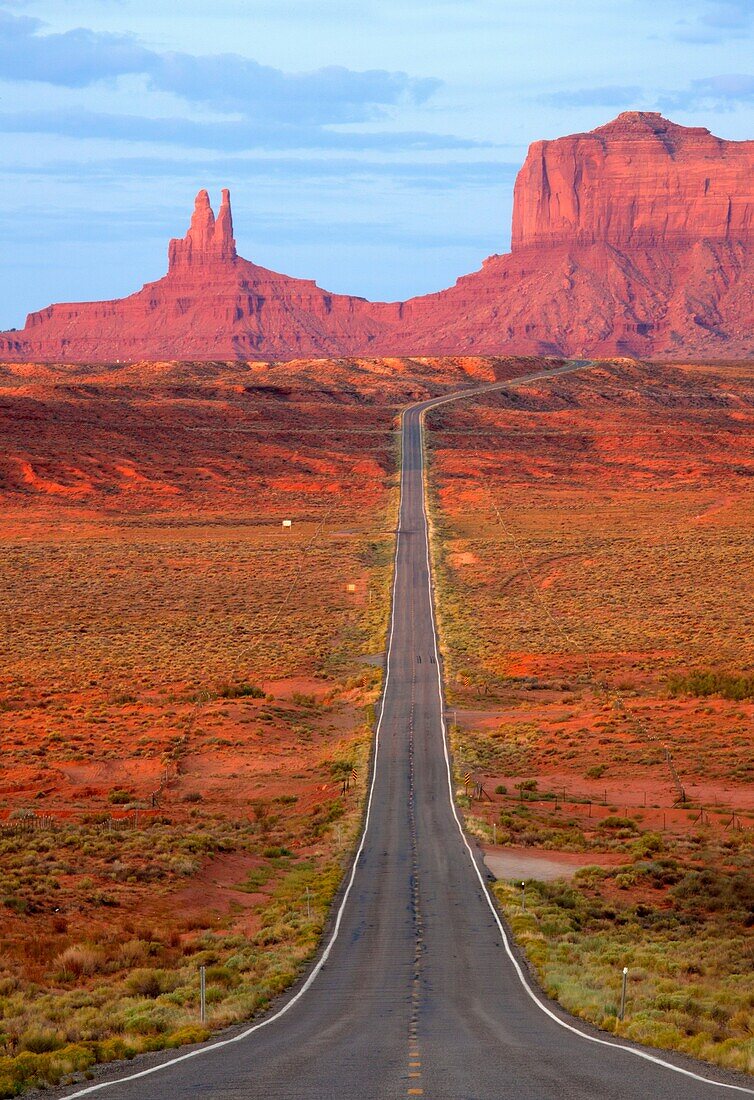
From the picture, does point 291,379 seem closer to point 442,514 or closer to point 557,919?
point 442,514

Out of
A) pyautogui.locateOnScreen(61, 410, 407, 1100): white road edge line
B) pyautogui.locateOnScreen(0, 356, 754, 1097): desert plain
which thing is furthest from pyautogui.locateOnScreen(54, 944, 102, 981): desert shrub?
pyautogui.locateOnScreen(61, 410, 407, 1100): white road edge line

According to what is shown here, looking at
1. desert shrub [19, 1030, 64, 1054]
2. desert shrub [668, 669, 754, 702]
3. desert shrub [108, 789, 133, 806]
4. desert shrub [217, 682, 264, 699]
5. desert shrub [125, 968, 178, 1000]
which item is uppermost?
desert shrub [19, 1030, 64, 1054]

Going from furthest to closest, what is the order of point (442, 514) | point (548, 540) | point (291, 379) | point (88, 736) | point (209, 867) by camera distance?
point (291, 379) < point (442, 514) < point (548, 540) < point (88, 736) < point (209, 867)

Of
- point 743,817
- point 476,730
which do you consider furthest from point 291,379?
point 743,817

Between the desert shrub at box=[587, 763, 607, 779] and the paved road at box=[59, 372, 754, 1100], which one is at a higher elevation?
the paved road at box=[59, 372, 754, 1100]

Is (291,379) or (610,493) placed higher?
(291,379)

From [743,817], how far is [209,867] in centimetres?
1475

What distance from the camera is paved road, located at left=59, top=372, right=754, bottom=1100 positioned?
15.9 metres

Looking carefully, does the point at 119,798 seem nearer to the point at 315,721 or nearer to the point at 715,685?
the point at 315,721

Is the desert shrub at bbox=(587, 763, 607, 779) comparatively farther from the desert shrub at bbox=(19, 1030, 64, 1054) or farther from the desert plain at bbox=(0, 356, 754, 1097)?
the desert shrub at bbox=(19, 1030, 64, 1054)

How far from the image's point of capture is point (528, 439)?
147750 mm

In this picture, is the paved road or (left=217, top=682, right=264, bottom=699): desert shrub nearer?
the paved road

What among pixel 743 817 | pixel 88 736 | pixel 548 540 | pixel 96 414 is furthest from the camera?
pixel 96 414

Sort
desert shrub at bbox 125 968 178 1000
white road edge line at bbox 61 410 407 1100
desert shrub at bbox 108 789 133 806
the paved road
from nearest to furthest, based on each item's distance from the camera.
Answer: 1. the paved road
2. white road edge line at bbox 61 410 407 1100
3. desert shrub at bbox 125 968 178 1000
4. desert shrub at bbox 108 789 133 806
